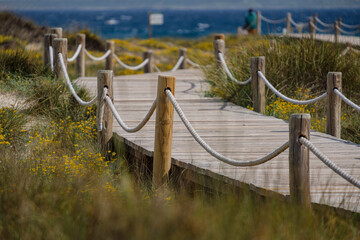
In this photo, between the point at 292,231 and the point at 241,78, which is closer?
the point at 292,231

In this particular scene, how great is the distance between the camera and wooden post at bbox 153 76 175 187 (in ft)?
16.3

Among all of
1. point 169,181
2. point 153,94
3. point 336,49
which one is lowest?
point 169,181

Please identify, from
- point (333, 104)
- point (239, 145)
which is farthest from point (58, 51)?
point (333, 104)

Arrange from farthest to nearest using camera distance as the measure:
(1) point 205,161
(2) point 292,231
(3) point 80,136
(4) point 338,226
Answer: (3) point 80,136
(1) point 205,161
(4) point 338,226
(2) point 292,231

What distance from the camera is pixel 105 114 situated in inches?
246

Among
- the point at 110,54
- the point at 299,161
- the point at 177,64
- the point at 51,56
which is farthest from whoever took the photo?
the point at 177,64

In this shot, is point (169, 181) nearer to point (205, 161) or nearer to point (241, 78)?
point (205, 161)

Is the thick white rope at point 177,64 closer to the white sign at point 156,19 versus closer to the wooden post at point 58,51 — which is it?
the wooden post at point 58,51

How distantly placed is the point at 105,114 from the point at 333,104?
2.65 meters

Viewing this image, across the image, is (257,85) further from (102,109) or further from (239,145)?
(102,109)

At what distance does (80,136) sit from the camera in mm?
6422

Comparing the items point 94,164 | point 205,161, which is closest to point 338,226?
point 205,161

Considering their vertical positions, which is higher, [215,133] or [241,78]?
[241,78]

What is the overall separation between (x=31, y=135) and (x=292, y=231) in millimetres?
4495
